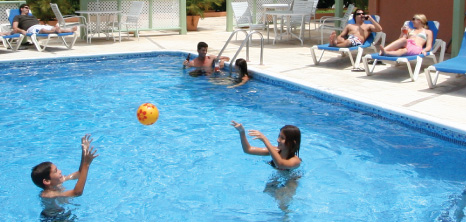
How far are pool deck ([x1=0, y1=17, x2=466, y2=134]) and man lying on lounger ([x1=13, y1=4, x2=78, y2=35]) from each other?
455 mm

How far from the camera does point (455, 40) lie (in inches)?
344

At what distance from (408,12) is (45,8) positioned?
11024 mm

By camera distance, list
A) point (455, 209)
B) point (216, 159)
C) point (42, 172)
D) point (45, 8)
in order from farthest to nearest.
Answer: point (45, 8) → point (216, 159) → point (455, 209) → point (42, 172)

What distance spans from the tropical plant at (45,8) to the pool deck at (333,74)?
13.3 feet

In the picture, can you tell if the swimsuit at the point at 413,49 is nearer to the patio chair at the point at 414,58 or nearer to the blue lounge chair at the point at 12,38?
the patio chair at the point at 414,58

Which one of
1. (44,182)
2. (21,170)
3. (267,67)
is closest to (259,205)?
(44,182)

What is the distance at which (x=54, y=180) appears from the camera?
3.95 metres

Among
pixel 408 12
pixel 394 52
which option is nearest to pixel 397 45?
pixel 394 52

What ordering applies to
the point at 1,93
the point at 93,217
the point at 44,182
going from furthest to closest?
the point at 1,93
the point at 93,217
the point at 44,182

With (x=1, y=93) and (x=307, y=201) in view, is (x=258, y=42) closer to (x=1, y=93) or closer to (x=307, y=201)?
(x=1, y=93)

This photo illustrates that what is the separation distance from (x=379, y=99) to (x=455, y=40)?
2.67 metres

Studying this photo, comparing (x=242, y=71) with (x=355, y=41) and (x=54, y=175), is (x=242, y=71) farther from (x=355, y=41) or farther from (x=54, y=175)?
(x=54, y=175)

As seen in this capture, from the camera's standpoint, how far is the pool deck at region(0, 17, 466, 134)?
6570mm

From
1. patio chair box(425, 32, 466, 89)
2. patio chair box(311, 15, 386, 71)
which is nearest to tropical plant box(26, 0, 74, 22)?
patio chair box(311, 15, 386, 71)
